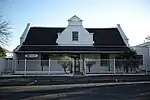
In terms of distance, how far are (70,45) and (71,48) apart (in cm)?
150

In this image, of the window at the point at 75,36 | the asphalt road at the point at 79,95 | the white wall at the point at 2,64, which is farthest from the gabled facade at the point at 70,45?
the asphalt road at the point at 79,95

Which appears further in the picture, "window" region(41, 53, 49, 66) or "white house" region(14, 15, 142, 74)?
"window" region(41, 53, 49, 66)

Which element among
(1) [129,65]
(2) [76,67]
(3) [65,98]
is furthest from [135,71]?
(3) [65,98]

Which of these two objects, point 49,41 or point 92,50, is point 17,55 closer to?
point 49,41

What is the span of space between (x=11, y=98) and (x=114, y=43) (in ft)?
81.2

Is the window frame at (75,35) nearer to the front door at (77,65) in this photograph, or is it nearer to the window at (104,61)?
the front door at (77,65)

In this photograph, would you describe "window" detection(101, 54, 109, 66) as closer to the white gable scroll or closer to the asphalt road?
the white gable scroll

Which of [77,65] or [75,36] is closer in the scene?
[77,65]

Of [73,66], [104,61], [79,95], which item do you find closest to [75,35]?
[104,61]

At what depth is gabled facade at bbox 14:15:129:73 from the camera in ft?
105

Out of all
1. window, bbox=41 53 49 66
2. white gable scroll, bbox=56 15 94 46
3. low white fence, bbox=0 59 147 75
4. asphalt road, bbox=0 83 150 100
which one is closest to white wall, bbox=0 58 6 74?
low white fence, bbox=0 59 147 75

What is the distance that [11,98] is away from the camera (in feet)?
38.0

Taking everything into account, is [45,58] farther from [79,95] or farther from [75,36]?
[79,95]

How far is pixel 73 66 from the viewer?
29578mm
